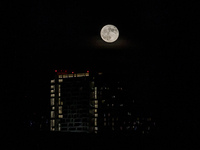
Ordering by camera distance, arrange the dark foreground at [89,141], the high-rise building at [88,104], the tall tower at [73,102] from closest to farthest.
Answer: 1. the dark foreground at [89,141]
2. the high-rise building at [88,104]
3. the tall tower at [73,102]

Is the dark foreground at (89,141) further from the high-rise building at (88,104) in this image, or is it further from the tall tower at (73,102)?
the tall tower at (73,102)

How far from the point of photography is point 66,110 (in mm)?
80000

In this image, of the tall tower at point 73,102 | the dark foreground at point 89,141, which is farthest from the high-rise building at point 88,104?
the dark foreground at point 89,141

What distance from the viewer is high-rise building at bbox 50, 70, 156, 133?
217 feet

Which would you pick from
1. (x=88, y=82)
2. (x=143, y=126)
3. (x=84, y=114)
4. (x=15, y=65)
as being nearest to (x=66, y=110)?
(x=84, y=114)

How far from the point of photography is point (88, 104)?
78062 mm

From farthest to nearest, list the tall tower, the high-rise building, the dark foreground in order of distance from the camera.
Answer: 1. the tall tower
2. the high-rise building
3. the dark foreground

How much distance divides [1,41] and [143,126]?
5176 cm

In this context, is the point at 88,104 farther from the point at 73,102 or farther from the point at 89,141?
the point at 89,141

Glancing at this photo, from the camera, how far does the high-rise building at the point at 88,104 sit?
217 ft

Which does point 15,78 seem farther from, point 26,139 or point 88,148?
point 88,148

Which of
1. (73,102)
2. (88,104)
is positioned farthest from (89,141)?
(73,102)

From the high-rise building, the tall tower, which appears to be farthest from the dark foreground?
the tall tower

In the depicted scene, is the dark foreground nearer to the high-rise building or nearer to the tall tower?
the high-rise building
